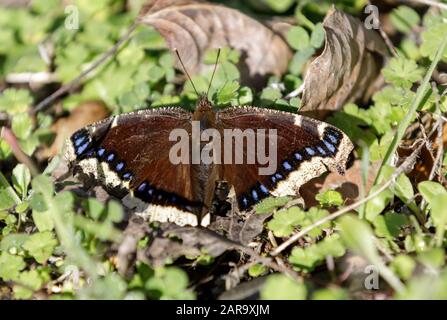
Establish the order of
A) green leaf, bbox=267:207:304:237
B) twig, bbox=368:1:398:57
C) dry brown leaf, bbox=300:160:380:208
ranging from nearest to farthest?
1. green leaf, bbox=267:207:304:237
2. dry brown leaf, bbox=300:160:380:208
3. twig, bbox=368:1:398:57

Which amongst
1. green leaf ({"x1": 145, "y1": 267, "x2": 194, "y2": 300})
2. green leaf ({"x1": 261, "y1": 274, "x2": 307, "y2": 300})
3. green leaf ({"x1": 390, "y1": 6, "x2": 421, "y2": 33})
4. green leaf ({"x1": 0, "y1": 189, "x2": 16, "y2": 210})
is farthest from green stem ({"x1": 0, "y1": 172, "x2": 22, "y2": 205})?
green leaf ({"x1": 390, "y1": 6, "x2": 421, "y2": 33})

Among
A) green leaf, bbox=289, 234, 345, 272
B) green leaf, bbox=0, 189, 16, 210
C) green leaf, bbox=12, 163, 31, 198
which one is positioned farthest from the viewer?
green leaf, bbox=12, 163, 31, 198

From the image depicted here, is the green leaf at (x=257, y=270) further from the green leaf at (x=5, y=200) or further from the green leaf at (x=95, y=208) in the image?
the green leaf at (x=5, y=200)

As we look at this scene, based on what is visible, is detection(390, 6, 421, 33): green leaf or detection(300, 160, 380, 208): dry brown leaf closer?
detection(300, 160, 380, 208): dry brown leaf

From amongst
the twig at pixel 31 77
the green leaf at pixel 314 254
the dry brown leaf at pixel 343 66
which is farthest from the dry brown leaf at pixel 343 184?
the twig at pixel 31 77

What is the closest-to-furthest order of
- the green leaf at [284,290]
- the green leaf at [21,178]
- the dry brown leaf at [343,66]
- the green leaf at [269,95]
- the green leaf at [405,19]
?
1. the green leaf at [284,290]
2. the green leaf at [21,178]
3. the dry brown leaf at [343,66]
4. the green leaf at [269,95]
5. the green leaf at [405,19]

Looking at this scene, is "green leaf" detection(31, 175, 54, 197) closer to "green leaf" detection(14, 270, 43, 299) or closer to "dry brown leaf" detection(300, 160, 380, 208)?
"green leaf" detection(14, 270, 43, 299)
